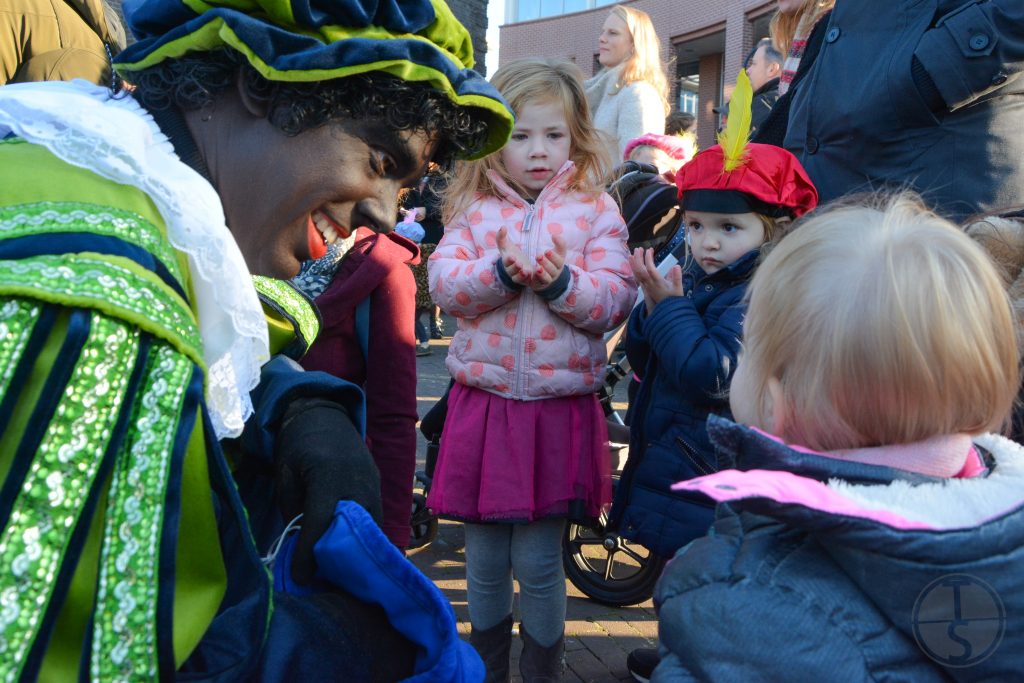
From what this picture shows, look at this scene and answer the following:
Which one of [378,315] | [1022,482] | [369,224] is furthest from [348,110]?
[378,315]

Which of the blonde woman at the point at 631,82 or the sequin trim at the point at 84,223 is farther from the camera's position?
the blonde woman at the point at 631,82

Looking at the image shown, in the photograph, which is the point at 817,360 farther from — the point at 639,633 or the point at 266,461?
the point at 639,633

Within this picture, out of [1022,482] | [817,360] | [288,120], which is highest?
[288,120]

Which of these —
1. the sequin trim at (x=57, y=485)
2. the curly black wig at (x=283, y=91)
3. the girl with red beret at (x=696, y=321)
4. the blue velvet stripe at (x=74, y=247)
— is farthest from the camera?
the girl with red beret at (x=696, y=321)

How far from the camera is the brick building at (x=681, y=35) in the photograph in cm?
2030

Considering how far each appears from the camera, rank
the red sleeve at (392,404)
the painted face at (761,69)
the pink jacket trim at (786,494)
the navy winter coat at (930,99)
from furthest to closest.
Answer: the painted face at (761,69) < the red sleeve at (392,404) < the navy winter coat at (930,99) < the pink jacket trim at (786,494)

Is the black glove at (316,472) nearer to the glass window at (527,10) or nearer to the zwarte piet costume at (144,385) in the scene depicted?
the zwarte piet costume at (144,385)

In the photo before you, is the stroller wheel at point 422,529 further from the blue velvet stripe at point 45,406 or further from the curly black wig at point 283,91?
the blue velvet stripe at point 45,406

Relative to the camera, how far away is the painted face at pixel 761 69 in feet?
16.8

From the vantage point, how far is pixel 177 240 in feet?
3.81

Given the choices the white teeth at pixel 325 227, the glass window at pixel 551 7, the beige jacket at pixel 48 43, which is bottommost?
the white teeth at pixel 325 227

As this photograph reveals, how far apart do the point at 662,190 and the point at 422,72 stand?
2.42 m

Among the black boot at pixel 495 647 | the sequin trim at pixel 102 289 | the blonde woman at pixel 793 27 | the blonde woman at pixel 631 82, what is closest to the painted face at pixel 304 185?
the sequin trim at pixel 102 289

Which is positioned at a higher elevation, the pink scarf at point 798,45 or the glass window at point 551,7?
the glass window at point 551,7
